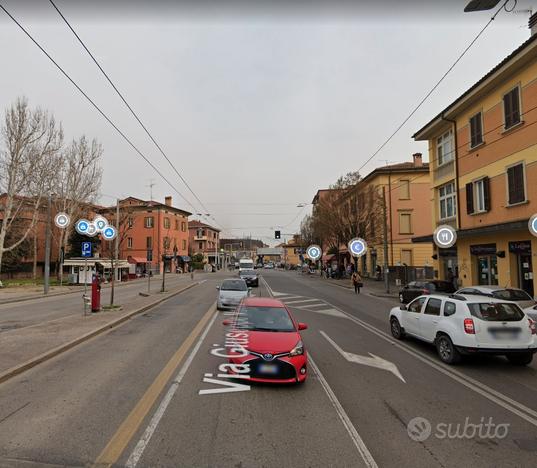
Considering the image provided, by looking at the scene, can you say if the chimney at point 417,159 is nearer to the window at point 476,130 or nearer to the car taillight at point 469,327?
the window at point 476,130

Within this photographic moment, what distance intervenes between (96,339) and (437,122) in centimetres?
2390

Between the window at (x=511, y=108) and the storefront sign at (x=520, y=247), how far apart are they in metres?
5.75

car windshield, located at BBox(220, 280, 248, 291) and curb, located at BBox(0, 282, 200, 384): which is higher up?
car windshield, located at BBox(220, 280, 248, 291)

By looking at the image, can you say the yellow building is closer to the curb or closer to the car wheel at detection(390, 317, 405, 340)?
the car wheel at detection(390, 317, 405, 340)

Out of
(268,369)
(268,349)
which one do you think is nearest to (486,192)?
(268,349)

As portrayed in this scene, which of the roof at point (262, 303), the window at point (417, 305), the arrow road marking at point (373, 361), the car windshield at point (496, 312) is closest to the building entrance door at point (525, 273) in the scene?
the window at point (417, 305)

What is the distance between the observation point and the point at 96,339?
10.4 metres

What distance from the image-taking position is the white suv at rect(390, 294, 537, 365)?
7707 millimetres

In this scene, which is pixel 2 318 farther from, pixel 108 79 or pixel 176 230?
pixel 176 230

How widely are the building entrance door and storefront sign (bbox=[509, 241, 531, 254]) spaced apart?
0.74 ft

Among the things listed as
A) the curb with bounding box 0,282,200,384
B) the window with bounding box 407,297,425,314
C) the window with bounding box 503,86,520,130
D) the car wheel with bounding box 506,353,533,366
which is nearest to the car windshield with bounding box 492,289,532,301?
the window with bounding box 407,297,425,314

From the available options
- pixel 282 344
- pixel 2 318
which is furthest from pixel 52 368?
pixel 2 318

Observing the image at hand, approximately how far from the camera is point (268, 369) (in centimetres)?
622

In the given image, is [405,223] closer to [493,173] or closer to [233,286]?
[493,173]
